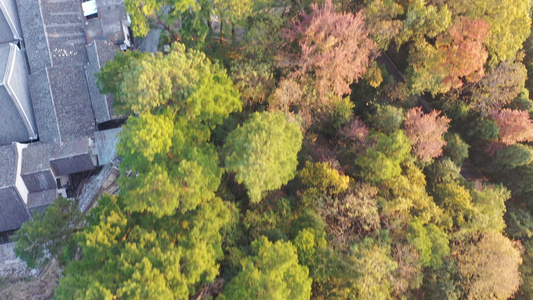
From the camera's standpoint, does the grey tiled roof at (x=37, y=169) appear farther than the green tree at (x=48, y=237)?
Yes

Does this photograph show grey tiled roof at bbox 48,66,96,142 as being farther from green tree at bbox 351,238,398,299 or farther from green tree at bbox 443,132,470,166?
green tree at bbox 443,132,470,166

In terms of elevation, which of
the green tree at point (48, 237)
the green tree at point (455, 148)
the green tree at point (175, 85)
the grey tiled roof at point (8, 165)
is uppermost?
the green tree at point (175, 85)

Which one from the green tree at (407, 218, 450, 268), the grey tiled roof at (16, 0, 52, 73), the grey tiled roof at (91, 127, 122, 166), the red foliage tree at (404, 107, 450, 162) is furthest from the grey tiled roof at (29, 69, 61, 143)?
the red foliage tree at (404, 107, 450, 162)

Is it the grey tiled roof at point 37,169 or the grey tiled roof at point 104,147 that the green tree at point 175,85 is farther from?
the grey tiled roof at point 37,169

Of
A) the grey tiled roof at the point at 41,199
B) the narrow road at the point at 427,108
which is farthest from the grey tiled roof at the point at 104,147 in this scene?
the narrow road at the point at 427,108

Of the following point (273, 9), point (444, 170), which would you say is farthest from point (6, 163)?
point (444, 170)

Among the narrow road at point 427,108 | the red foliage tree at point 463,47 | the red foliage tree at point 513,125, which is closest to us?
the red foliage tree at point 463,47
